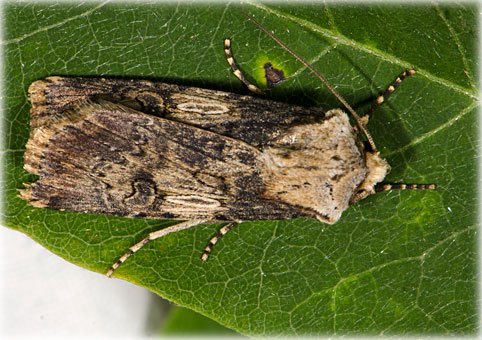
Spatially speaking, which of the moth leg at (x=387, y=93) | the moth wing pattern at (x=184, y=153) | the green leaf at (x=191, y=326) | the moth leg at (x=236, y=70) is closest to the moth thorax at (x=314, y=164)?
the moth wing pattern at (x=184, y=153)

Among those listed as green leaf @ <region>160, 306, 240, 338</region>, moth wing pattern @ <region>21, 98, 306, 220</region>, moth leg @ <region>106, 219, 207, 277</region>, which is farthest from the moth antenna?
green leaf @ <region>160, 306, 240, 338</region>

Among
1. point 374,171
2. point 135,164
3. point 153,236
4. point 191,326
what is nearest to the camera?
point 135,164

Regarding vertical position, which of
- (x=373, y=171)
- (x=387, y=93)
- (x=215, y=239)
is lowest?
(x=215, y=239)

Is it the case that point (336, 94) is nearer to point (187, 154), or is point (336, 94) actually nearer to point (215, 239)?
point (187, 154)

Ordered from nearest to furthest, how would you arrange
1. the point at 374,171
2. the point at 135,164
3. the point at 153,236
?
the point at 135,164
the point at 374,171
the point at 153,236

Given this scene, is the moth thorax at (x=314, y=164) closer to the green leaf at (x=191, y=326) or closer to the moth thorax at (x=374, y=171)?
the moth thorax at (x=374, y=171)

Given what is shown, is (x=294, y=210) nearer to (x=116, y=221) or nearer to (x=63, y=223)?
(x=116, y=221)

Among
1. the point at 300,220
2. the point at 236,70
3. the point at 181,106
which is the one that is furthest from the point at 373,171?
the point at 181,106
